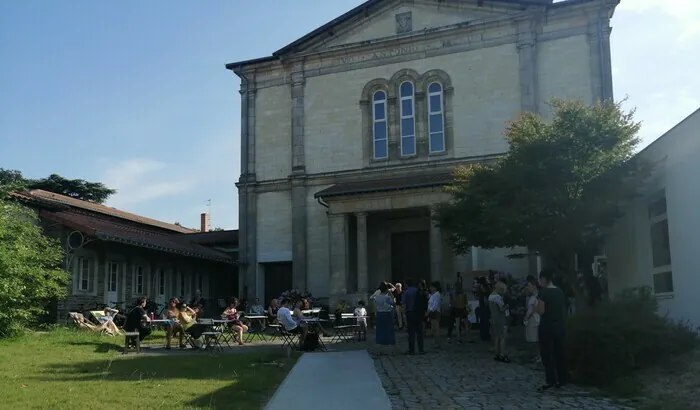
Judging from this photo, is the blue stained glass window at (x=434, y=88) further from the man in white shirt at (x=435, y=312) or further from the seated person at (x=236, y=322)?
the man in white shirt at (x=435, y=312)

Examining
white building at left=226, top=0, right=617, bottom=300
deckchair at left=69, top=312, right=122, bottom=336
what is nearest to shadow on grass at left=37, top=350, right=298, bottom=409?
deckchair at left=69, top=312, right=122, bottom=336

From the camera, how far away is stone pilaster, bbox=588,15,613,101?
1024 inches

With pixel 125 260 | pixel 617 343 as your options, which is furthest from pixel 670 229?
pixel 125 260

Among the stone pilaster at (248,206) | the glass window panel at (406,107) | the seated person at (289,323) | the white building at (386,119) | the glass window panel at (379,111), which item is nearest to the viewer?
the seated person at (289,323)

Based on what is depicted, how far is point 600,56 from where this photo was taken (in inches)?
1027

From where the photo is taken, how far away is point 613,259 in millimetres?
17188

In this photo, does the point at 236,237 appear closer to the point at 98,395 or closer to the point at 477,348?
the point at 477,348

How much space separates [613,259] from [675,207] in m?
4.26

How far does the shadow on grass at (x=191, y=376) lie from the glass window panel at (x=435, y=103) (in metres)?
16.4

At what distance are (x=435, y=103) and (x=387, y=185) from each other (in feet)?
14.5

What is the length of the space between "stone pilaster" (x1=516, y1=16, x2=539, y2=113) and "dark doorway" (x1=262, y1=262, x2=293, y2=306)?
12.4m

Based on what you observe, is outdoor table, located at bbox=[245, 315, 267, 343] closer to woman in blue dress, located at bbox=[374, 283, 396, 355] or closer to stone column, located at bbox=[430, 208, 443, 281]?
woman in blue dress, located at bbox=[374, 283, 396, 355]

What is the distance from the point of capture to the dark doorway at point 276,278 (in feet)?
101

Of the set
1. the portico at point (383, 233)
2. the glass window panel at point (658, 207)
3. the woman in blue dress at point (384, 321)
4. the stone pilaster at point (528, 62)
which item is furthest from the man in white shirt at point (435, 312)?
the stone pilaster at point (528, 62)
